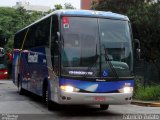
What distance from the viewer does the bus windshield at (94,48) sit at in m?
13.9

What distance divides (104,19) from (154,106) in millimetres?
5708

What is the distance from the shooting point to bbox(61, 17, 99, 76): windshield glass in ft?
45.3

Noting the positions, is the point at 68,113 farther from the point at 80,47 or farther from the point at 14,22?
the point at 14,22

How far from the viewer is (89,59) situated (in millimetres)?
13898

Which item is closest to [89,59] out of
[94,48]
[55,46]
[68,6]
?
[94,48]

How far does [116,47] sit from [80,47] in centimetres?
119

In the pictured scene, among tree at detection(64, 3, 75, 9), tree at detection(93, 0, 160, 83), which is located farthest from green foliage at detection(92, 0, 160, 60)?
tree at detection(64, 3, 75, 9)

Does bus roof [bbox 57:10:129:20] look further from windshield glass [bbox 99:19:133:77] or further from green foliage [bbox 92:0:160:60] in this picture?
green foliage [bbox 92:0:160:60]

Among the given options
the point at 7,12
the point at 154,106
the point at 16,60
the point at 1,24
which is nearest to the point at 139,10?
the point at 16,60

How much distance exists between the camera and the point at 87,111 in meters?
16.0

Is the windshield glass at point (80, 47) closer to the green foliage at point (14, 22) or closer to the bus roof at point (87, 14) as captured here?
the bus roof at point (87, 14)

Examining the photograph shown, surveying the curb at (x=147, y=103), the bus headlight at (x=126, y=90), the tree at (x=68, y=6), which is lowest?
the curb at (x=147, y=103)

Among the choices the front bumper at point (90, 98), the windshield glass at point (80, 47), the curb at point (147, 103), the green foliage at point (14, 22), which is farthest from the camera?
the green foliage at point (14, 22)

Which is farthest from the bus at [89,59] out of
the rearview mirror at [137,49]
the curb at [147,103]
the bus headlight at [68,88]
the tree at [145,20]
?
the tree at [145,20]
